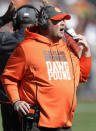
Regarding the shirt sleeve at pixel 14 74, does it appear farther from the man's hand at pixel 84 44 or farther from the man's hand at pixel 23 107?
the man's hand at pixel 84 44

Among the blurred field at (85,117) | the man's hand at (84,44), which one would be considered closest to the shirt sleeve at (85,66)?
the man's hand at (84,44)

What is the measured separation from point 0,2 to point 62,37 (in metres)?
9.48

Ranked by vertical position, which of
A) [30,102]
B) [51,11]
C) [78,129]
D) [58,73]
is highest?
[51,11]

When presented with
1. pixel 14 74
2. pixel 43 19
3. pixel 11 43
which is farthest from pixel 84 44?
pixel 11 43

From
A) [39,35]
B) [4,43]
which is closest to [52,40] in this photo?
[39,35]

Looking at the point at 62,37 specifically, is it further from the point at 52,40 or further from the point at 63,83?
the point at 63,83

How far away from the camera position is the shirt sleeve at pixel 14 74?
12.6 feet

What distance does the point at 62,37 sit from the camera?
4.11 meters

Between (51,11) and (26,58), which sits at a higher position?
(51,11)

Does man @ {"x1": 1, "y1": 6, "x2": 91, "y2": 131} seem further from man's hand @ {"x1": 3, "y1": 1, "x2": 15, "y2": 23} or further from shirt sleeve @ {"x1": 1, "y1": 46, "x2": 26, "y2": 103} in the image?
man's hand @ {"x1": 3, "y1": 1, "x2": 15, "y2": 23}

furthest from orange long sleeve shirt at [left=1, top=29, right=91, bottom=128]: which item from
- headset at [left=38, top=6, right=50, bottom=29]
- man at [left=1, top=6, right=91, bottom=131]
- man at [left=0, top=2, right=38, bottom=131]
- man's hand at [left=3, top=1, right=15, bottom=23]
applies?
man's hand at [left=3, top=1, right=15, bottom=23]

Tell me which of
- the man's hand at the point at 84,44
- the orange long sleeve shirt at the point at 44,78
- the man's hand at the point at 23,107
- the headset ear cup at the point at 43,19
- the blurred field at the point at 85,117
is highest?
the headset ear cup at the point at 43,19

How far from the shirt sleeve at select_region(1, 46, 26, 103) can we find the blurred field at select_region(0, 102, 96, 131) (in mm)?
4287

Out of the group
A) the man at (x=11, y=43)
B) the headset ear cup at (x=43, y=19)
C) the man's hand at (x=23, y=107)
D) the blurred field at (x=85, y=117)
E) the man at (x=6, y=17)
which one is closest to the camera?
the man's hand at (x=23, y=107)
